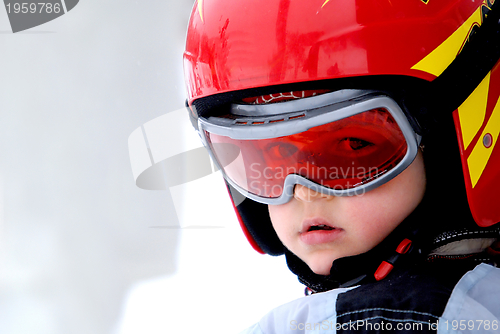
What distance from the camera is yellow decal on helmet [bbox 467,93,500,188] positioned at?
2.27 feet

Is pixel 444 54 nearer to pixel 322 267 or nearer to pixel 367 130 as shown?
pixel 367 130

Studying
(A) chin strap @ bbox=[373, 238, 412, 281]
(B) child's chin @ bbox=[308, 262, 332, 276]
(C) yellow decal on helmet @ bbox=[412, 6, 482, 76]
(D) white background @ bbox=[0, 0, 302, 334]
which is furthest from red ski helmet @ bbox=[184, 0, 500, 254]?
(D) white background @ bbox=[0, 0, 302, 334]

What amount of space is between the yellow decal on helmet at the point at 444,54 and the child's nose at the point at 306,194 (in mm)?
240

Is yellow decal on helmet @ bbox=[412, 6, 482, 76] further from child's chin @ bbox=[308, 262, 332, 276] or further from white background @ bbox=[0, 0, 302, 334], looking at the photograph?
white background @ bbox=[0, 0, 302, 334]

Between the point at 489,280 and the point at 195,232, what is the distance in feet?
3.81

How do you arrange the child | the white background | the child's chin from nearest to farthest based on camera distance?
the child < the child's chin < the white background

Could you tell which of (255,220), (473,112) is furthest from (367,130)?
(255,220)

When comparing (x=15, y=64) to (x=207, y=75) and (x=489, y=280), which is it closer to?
(x=207, y=75)

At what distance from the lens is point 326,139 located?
0.70 meters

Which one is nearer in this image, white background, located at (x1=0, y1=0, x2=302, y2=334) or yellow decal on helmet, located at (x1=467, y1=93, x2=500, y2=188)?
yellow decal on helmet, located at (x1=467, y1=93, x2=500, y2=188)

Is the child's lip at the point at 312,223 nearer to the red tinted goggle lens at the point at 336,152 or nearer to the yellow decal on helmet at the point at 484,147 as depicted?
the red tinted goggle lens at the point at 336,152

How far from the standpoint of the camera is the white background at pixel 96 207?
1.51 meters

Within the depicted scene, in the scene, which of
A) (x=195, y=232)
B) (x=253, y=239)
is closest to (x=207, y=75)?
(x=253, y=239)

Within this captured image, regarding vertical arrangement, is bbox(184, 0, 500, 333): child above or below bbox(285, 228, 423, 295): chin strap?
above
